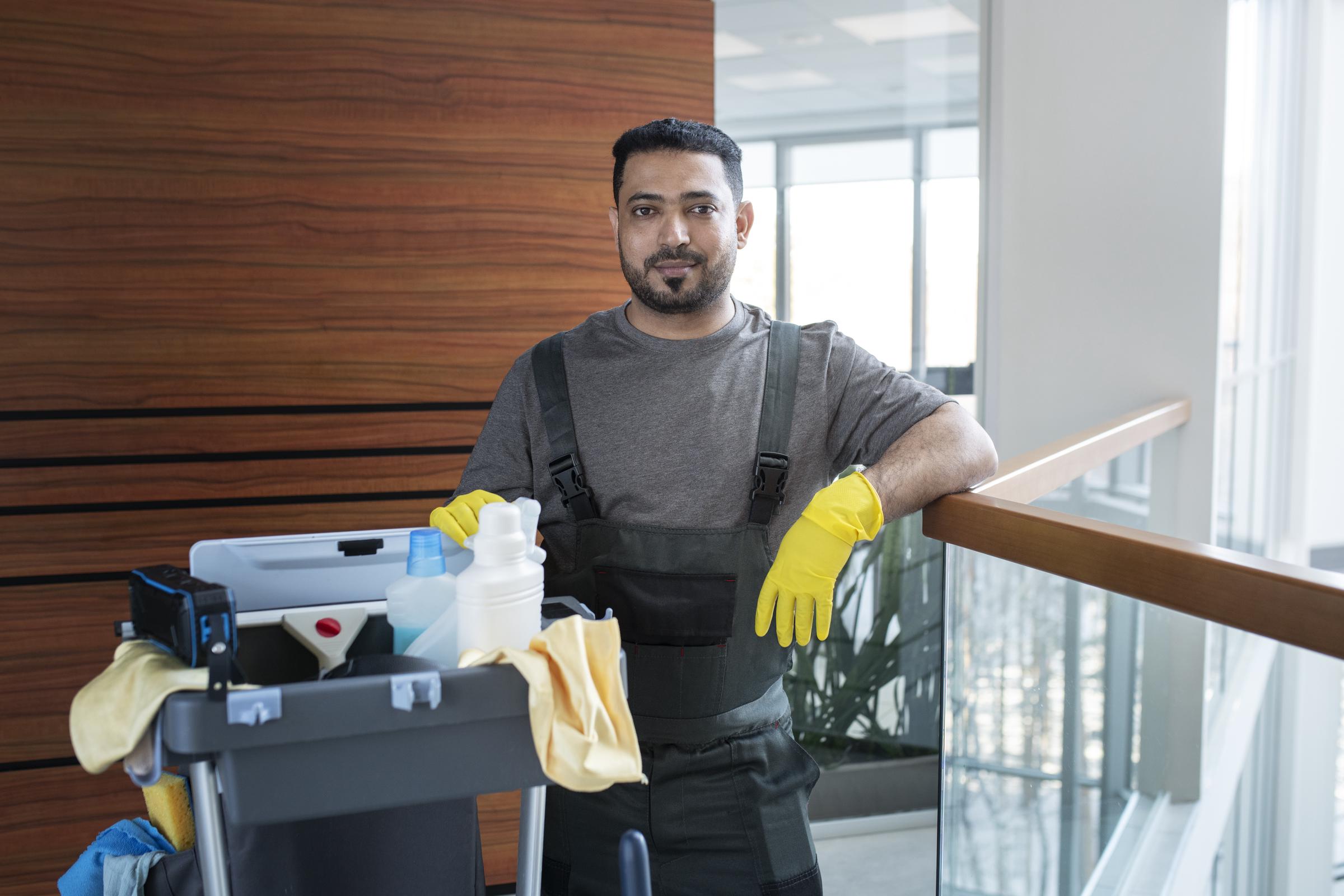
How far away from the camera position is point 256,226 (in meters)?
2.08

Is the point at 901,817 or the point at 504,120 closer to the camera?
the point at 504,120

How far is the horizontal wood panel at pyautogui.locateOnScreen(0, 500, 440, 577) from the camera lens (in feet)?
6.61

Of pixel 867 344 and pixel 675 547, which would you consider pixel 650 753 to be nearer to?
pixel 675 547

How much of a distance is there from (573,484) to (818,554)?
1.29 ft

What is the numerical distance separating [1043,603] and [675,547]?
619mm

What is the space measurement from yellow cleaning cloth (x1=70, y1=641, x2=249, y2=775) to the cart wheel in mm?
335

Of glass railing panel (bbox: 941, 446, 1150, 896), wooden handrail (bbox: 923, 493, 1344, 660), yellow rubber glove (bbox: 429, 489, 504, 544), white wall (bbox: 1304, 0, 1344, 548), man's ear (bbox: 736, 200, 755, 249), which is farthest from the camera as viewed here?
white wall (bbox: 1304, 0, 1344, 548)

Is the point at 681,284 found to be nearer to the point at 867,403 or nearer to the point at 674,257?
the point at 674,257

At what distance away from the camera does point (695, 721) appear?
1.39m

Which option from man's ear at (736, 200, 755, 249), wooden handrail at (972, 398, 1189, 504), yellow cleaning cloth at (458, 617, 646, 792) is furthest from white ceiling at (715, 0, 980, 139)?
yellow cleaning cloth at (458, 617, 646, 792)

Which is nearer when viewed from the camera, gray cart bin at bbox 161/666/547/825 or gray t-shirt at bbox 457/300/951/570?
gray cart bin at bbox 161/666/547/825

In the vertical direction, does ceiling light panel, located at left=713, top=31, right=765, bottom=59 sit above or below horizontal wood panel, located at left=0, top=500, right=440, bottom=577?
above

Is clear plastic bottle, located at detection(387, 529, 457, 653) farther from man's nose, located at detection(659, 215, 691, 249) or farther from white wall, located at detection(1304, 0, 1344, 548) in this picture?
white wall, located at detection(1304, 0, 1344, 548)

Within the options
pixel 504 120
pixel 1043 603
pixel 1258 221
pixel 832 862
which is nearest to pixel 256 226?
pixel 504 120
